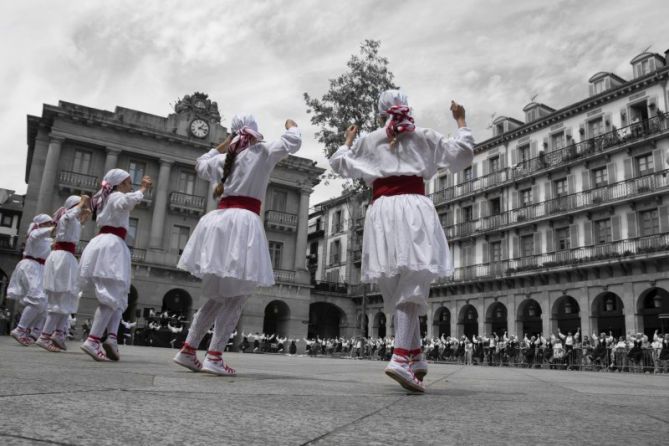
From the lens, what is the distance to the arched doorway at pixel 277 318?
116 feet

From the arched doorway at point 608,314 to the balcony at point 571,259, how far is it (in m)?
2.08

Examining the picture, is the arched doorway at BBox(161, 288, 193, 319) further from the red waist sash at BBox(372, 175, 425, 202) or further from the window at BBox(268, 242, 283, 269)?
the red waist sash at BBox(372, 175, 425, 202)

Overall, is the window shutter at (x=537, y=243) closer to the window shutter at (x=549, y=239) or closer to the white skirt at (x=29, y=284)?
the window shutter at (x=549, y=239)

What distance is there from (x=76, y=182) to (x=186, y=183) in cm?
649

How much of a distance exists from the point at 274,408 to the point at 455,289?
1394 inches

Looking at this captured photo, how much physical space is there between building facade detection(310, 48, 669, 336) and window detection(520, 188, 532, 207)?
0.06m

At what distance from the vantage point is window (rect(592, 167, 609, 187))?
29797 millimetres

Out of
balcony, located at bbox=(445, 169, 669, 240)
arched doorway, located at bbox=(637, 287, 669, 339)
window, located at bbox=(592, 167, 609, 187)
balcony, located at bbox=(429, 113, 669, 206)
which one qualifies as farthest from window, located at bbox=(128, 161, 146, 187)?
arched doorway, located at bbox=(637, 287, 669, 339)

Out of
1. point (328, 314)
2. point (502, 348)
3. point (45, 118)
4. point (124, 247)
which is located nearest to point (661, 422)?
point (124, 247)

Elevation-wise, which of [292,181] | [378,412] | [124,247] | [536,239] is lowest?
[378,412]

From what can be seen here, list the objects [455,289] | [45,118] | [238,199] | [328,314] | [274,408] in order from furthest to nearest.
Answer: [328,314] < [455,289] < [45,118] < [238,199] < [274,408]

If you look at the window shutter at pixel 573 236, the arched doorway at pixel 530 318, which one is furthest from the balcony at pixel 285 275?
the window shutter at pixel 573 236

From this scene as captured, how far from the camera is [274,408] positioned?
228cm

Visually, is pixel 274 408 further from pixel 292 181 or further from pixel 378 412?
pixel 292 181
